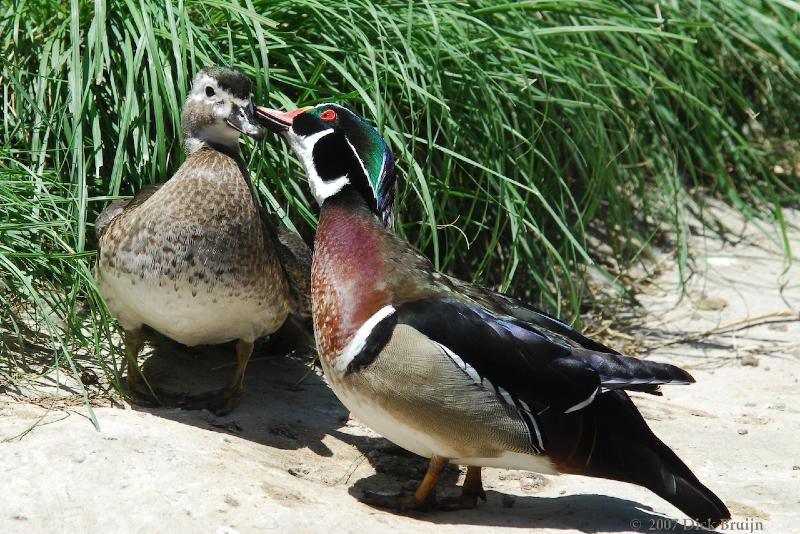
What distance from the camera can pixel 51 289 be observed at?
12.2 ft

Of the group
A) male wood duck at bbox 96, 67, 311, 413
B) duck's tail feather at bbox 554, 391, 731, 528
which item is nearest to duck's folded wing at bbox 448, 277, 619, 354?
duck's tail feather at bbox 554, 391, 731, 528

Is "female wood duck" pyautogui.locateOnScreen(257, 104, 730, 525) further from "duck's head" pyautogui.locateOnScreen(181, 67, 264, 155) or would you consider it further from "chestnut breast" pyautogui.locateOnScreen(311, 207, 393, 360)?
"duck's head" pyautogui.locateOnScreen(181, 67, 264, 155)

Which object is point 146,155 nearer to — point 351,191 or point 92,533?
point 351,191

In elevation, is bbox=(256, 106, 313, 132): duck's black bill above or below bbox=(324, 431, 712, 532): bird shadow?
above

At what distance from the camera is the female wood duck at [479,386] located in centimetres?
304

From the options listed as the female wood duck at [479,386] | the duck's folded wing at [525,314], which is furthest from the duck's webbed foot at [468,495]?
the duck's folded wing at [525,314]

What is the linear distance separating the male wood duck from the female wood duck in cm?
43

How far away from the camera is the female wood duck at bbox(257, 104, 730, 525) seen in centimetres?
304

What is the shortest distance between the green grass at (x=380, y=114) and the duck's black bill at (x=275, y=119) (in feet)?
1.03

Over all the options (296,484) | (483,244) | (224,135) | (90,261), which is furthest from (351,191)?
(483,244)

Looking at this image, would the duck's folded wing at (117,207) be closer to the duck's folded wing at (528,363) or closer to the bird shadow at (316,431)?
the bird shadow at (316,431)

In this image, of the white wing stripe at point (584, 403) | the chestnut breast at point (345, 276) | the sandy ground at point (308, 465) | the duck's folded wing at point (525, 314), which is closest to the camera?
the sandy ground at point (308, 465)

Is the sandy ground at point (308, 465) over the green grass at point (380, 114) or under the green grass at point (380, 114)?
under

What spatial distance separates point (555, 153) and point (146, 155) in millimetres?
1886
